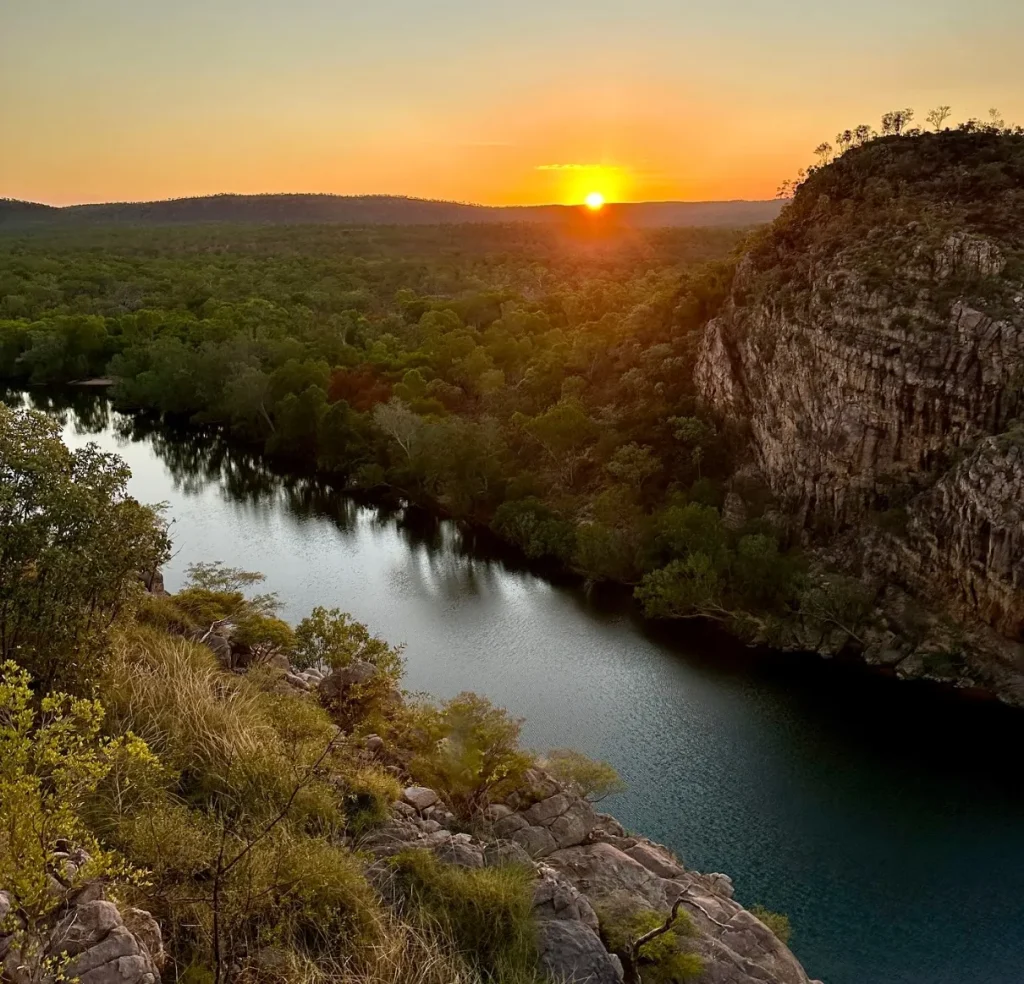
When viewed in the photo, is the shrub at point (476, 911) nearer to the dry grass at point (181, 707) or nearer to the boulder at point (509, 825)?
the dry grass at point (181, 707)

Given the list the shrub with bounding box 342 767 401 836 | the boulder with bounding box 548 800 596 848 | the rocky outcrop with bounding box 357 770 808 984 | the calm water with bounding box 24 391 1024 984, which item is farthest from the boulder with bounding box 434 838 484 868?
the calm water with bounding box 24 391 1024 984

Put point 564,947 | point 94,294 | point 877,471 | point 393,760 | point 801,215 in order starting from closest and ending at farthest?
point 564,947 < point 393,760 < point 877,471 < point 801,215 < point 94,294

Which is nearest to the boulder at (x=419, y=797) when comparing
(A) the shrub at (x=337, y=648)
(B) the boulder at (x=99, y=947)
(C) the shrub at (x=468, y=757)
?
(C) the shrub at (x=468, y=757)

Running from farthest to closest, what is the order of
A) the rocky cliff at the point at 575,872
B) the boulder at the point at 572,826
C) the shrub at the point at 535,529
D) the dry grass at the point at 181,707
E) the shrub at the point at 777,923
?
the shrub at the point at 535,529, the shrub at the point at 777,923, the boulder at the point at 572,826, the dry grass at the point at 181,707, the rocky cliff at the point at 575,872

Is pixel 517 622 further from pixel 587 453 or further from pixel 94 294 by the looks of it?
pixel 94 294

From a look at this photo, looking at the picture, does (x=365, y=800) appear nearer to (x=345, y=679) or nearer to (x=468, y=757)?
(x=468, y=757)

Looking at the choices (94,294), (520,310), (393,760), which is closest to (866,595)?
(393,760)

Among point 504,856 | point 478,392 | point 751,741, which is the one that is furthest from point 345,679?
point 478,392
